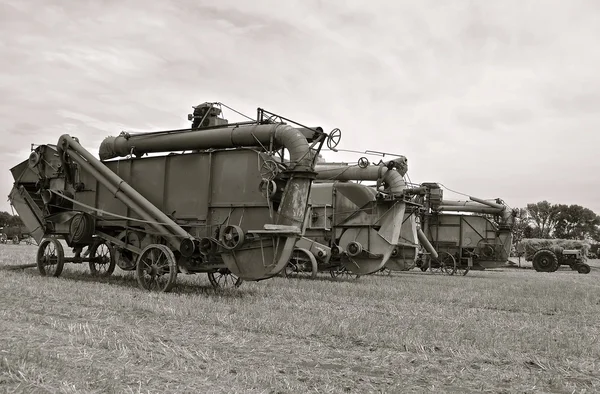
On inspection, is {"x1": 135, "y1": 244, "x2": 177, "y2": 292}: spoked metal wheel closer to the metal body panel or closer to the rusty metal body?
the metal body panel

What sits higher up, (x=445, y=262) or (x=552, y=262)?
(x=552, y=262)

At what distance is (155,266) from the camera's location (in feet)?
37.1

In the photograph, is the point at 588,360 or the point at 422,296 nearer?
the point at 588,360

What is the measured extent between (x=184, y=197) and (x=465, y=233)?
19.3m

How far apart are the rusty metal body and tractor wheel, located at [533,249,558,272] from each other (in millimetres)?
10162

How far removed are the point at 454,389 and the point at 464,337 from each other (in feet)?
8.47

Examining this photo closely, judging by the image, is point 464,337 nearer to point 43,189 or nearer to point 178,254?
point 178,254

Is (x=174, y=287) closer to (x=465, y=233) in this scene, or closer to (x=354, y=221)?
(x=354, y=221)

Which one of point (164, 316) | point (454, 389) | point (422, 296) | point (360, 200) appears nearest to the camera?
point (454, 389)

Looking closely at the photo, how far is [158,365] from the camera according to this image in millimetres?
5156

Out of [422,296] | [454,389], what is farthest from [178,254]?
[454,389]

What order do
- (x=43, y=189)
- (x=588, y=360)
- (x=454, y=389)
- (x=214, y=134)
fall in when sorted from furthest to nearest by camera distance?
(x=43, y=189)
(x=214, y=134)
(x=588, y=360)
(x=454, y=389)

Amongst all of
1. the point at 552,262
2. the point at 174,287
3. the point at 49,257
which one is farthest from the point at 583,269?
the point at 49,257

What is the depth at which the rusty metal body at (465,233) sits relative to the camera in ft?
89.0
